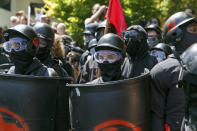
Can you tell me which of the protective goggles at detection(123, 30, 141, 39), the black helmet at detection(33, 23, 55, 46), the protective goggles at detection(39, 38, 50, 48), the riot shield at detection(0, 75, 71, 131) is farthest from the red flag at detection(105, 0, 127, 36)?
the riot shield at detection(0, 75, 71, 131)

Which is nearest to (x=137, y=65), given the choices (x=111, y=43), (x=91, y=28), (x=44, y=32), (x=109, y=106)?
(x=111, y=43)

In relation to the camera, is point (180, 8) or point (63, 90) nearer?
point (63, 90)

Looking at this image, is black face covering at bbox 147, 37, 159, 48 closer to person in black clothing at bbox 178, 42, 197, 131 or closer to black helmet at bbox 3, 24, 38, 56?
black helmet at bbox 3, 24, 38, 56

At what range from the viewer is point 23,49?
403cm

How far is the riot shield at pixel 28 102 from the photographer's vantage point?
130 inches

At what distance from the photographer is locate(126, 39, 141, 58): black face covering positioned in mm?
5281

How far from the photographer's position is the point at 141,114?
3168 millimetres

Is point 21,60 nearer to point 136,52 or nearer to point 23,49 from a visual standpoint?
point 23,49

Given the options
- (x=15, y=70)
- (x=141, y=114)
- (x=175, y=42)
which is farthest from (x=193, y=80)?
(x=15, y=70)

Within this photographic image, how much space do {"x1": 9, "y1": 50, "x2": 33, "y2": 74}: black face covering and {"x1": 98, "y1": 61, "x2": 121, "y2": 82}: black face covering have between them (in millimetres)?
918

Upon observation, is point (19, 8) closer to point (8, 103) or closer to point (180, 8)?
point (180, 8)

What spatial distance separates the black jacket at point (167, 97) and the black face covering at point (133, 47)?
5.87 feet

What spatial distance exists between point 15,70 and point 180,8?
17.4m

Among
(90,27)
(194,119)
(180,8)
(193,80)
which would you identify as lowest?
(194,119)
